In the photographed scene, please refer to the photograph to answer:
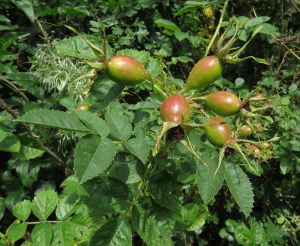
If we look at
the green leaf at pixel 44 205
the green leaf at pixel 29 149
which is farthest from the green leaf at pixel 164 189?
the green leaf at pixel 29 149

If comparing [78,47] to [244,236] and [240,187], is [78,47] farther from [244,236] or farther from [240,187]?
[244,236]

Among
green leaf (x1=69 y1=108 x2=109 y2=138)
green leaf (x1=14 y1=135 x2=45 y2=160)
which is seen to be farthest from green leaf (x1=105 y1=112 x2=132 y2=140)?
green leaf (x1=14 y1=135 x2=45 y2=160)

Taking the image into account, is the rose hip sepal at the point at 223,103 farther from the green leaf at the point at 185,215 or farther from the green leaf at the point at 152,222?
the green leaf at the point at 185,215

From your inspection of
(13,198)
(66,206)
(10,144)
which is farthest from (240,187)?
(13,198)

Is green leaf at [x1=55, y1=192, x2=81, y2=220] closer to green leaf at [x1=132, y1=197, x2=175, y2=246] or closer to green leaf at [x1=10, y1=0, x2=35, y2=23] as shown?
green leaf at [x1=132, y1=197, x2=175, y2=246]

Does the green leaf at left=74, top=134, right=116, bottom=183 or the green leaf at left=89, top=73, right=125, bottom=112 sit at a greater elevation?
the green leaf at left=89, top=73, right=125, bottom=112

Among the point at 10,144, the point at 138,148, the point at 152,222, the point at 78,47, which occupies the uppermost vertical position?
the point at 78,47
